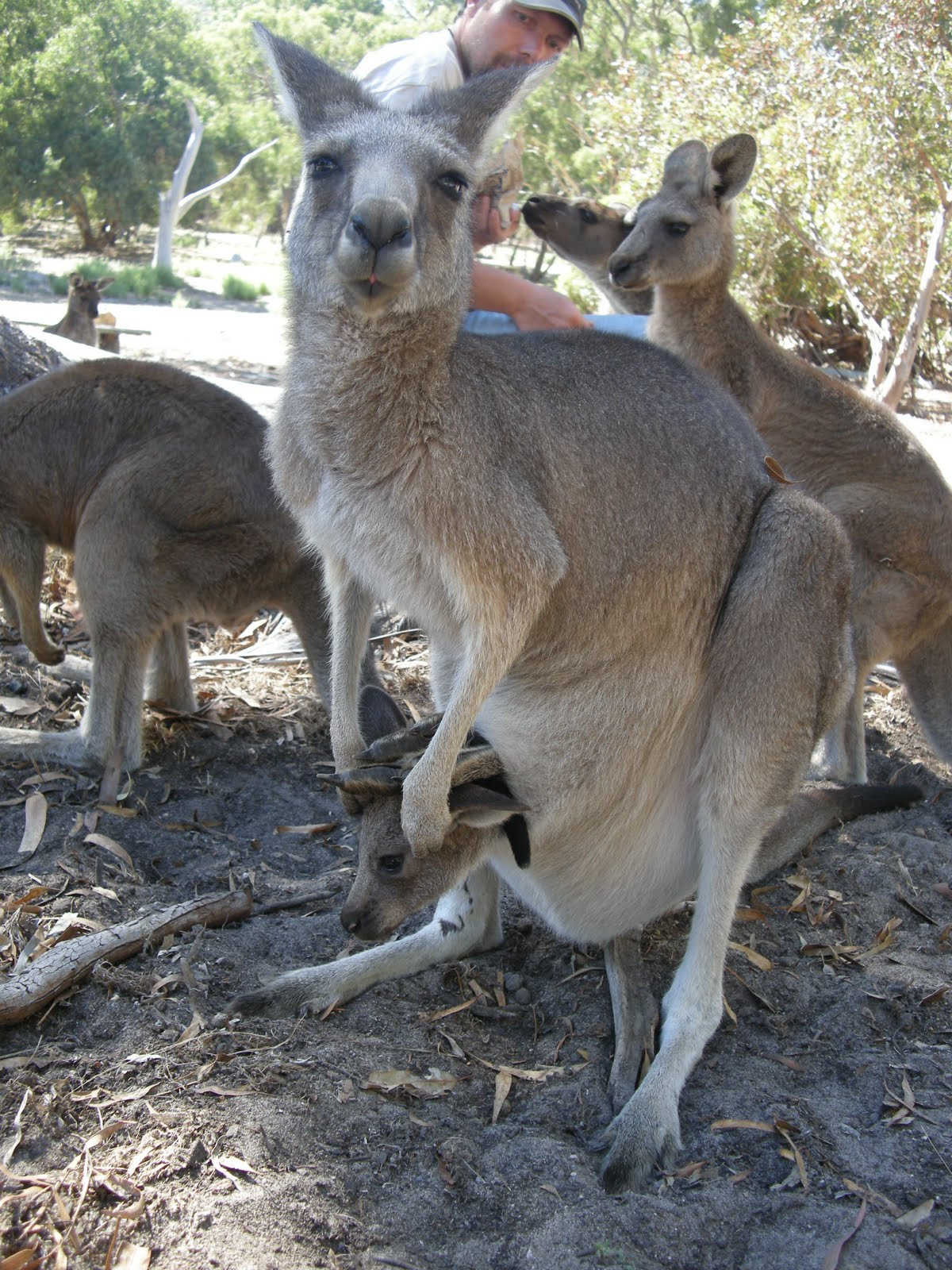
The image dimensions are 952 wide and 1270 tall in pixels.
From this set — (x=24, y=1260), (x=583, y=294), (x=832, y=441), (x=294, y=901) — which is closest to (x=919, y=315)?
(x=583, y=294)

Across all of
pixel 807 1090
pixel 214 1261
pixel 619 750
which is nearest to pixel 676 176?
pixel 619 750

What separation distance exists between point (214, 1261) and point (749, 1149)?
124 cm

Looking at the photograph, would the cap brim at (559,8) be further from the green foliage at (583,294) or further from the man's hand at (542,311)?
the green foliage at (583,294)

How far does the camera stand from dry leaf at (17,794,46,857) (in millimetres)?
3691

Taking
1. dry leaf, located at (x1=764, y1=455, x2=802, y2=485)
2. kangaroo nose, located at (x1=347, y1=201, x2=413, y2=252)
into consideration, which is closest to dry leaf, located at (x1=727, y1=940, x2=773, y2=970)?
dry leaf, located at (x1=764, y1=455, x2=802, y2=485)

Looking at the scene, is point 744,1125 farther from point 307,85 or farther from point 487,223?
point 487,223

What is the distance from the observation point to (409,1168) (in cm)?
236

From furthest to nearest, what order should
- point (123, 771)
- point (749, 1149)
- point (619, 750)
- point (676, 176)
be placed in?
1. point (676, 176)
2. point (123, 771)
3. point (619, 750)
4. point (749, 1149)

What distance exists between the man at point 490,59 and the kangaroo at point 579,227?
352 millimetres

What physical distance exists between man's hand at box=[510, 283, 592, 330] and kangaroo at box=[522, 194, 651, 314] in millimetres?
429

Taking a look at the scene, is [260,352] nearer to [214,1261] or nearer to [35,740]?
[35,740]

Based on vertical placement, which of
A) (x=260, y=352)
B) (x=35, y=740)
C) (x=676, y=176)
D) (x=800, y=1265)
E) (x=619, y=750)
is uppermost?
(x=676, y=176)

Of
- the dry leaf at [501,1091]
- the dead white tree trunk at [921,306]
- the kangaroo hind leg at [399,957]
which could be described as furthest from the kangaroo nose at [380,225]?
the dead white tree trunk at [921,306]

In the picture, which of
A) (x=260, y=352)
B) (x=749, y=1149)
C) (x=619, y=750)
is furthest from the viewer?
(x=260, y=352)
